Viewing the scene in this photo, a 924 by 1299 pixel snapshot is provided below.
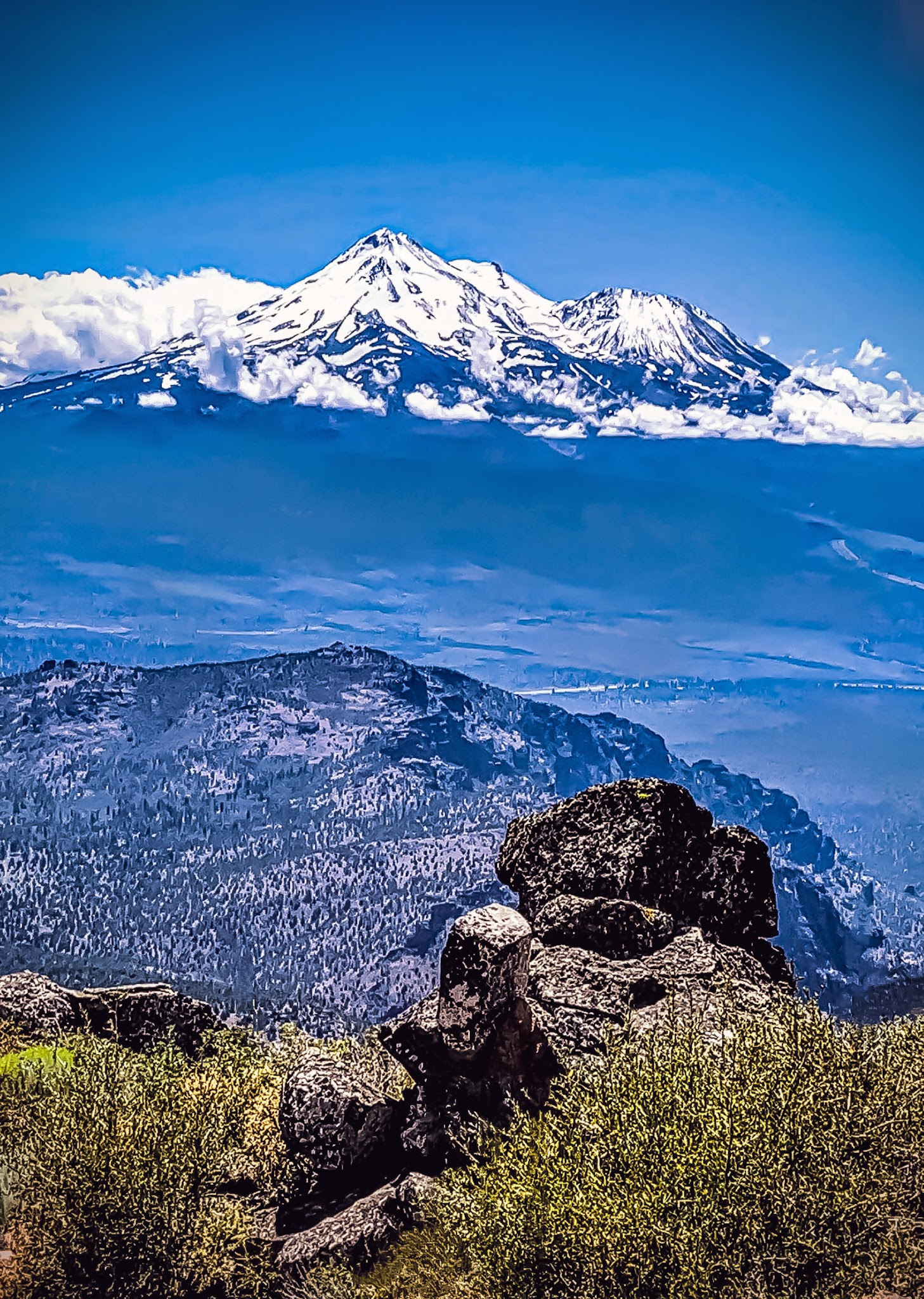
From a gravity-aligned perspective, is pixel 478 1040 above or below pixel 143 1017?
above

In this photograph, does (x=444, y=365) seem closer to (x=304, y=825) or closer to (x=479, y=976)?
(x=304, y=825)

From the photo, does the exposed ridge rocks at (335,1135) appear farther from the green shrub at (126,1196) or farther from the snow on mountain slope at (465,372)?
the snow on mountain slope at (465,372)

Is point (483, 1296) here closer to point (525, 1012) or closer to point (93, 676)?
point (525, 1012)

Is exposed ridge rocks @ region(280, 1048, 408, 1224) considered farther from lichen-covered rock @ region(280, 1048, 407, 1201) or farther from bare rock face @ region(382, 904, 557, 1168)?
bare rock face @ region(382, 904, 557, 1168)

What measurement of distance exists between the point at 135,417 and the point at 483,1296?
465ft

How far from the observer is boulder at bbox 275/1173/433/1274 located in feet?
41.8

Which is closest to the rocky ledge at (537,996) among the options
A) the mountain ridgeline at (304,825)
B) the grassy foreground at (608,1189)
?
the grassy foreground at (608,1189)

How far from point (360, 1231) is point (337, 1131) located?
1.12 metres

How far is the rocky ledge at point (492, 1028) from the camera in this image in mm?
12969

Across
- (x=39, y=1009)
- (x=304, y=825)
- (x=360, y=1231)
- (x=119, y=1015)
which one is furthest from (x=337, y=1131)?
(x=304, y=825)

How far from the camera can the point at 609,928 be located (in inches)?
593

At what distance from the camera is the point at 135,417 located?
468ft

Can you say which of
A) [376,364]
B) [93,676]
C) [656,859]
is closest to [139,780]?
[93,676]

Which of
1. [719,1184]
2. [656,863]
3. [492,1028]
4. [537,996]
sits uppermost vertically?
[656,863]
